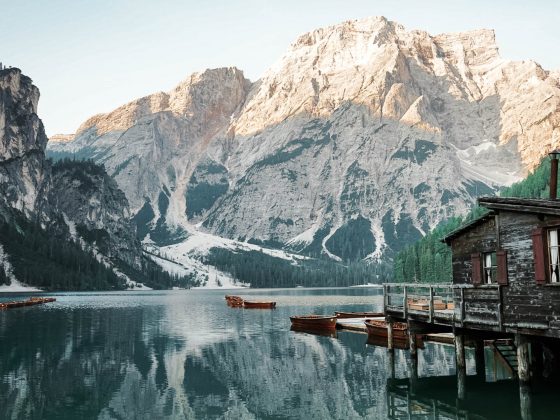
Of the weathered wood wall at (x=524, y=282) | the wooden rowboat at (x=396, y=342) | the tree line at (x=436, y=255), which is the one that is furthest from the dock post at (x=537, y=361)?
the tree line at (x=436, y=255)

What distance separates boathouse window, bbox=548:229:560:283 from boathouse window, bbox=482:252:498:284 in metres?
5.46

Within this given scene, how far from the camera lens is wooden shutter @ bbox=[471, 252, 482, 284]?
118 ft

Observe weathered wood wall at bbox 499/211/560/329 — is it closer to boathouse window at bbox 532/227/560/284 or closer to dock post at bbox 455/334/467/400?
boathouse window at bbox 532/227/560/284

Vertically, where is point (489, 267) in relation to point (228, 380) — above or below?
above

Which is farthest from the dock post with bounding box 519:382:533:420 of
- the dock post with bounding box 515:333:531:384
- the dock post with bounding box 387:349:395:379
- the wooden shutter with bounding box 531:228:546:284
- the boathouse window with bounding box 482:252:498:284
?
the dock post with bounding box 387:349:395:379

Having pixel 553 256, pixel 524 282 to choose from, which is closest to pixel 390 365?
pixel 524 282

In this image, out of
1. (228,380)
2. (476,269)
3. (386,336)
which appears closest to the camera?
(476,269)

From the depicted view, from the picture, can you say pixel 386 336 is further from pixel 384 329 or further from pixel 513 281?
pixel 513 281

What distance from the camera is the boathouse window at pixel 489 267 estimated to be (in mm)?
35312

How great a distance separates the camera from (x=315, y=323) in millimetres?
73875

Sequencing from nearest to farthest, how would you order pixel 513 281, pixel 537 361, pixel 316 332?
pixel 513 281, pixel 537 361, pixel 316 332

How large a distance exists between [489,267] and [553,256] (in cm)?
620

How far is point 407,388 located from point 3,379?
89.9 feet

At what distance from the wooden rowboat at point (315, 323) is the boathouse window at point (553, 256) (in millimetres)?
43378
